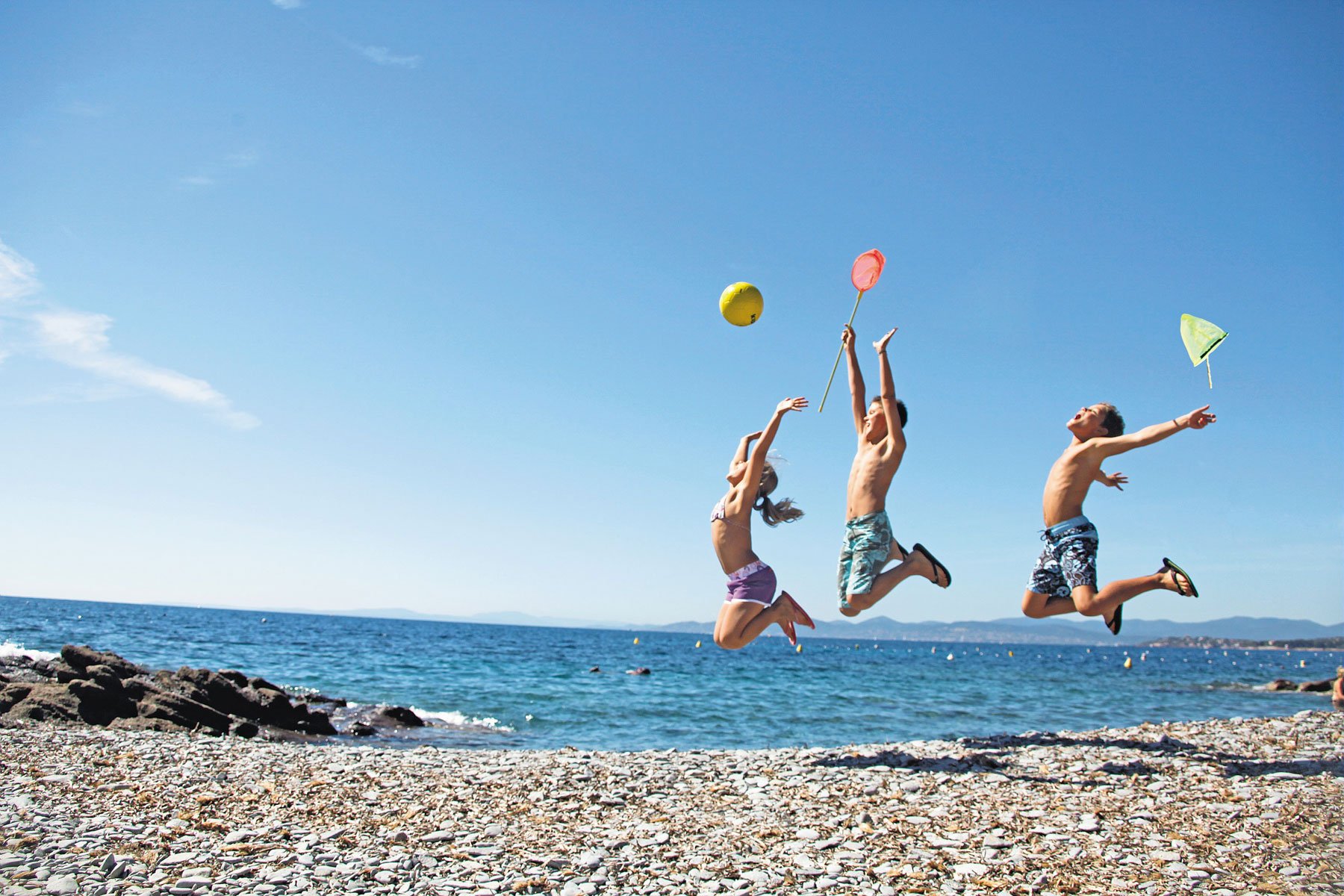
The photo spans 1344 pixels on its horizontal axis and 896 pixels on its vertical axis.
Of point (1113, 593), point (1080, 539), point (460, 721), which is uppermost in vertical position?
point (1080, 539)

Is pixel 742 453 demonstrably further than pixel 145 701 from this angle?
No

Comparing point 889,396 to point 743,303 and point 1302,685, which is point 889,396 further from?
point 1302,685

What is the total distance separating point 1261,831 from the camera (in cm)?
707

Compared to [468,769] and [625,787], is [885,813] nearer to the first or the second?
[625,787]

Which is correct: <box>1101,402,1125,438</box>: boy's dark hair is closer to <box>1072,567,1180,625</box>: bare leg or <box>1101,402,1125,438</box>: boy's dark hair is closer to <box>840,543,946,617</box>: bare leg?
<box>1072,567,1180,625</box>: bare leg

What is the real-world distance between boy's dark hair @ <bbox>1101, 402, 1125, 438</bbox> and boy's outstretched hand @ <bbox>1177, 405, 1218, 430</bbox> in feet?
3.36

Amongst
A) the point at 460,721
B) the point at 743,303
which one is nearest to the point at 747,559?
the point at 743,303

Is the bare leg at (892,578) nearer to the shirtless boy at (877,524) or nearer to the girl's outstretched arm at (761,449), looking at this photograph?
the shirtless boy at (877,524)

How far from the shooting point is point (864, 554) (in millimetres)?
7207

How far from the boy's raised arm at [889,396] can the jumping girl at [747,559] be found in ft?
2.49

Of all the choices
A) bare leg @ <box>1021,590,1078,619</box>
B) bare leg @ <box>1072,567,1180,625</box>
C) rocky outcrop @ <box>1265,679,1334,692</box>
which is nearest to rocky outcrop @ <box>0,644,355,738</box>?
bare leg @ <box>1021,590,1078,619</box>

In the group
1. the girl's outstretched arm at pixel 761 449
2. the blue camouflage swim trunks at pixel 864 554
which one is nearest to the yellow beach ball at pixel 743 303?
the girl's outstretched arm at pixel 761 449

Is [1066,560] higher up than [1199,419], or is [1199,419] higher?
[1199,419]

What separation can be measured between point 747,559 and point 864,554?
106 cm
